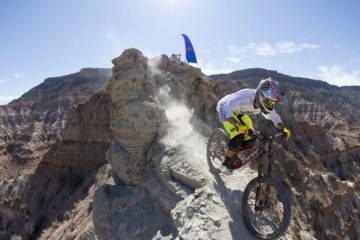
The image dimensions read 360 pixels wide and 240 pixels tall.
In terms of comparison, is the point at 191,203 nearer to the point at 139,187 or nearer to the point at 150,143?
the point at 139,187

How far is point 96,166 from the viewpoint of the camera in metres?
29.2

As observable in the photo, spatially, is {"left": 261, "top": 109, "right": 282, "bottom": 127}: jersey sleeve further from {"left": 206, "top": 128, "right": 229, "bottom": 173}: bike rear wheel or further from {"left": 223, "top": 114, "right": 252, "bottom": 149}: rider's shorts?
{"left": 206, "top": 128, "right": 229, "bottom": 173}: bike rear wheel

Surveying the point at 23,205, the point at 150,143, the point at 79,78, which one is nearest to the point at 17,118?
the point at 79,78

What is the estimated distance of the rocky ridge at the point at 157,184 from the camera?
7539 mm

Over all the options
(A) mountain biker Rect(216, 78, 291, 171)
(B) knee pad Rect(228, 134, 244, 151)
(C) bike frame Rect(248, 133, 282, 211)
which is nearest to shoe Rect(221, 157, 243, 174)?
(A) mountain biker Rect(216, 78, 291, 171)

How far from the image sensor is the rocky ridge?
7539 mm

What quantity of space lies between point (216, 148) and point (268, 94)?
7.71 ft

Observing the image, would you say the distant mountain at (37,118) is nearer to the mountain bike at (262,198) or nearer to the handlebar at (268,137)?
the mountain bike at (262,198)

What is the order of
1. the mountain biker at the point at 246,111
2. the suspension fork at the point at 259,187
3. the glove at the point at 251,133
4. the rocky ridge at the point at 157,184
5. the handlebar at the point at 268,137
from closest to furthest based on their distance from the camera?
the handlebar at the point at 268,137, the suspension fork at the point at 259,187, the mountain biker at the point at 246,111, the glove at the point at 251,133, the rocky ridge at the point at 157,184

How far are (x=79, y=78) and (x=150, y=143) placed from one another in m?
97.9

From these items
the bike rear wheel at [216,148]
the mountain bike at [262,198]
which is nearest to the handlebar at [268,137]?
the mountain bike at [262,198]

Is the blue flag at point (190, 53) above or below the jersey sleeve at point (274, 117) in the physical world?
above

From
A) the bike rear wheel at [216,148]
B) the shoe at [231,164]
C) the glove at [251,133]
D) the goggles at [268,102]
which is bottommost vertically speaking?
the shoe at [231,164]

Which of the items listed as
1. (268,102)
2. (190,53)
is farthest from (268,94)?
(190,53)
